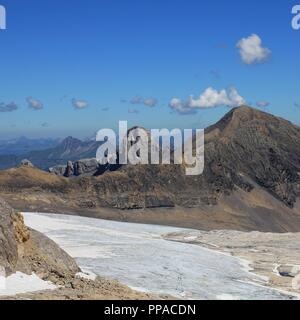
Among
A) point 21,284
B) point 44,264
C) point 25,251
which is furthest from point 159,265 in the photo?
point 21,284

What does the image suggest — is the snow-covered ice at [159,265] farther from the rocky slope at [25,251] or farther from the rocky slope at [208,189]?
the rocky slope at [208,189]

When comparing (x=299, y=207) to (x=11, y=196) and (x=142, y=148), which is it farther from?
(x=11, y=196)

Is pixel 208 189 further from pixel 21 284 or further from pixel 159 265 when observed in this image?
pixel 21 284

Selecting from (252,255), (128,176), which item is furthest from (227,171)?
(252,255)

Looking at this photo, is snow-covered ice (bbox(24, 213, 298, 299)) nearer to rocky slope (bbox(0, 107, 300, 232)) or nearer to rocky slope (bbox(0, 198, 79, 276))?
rocky slope (bbox(0, 198, 79, 276))

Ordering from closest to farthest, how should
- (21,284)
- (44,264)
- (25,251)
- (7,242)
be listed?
(21,284)
(7,242)
(44,264)
(25,251)

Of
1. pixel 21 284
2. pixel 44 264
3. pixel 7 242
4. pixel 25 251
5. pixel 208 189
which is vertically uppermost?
pixel 7 242

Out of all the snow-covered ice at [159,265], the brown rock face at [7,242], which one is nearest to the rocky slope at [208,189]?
the snow-covered ice at [159,265]
